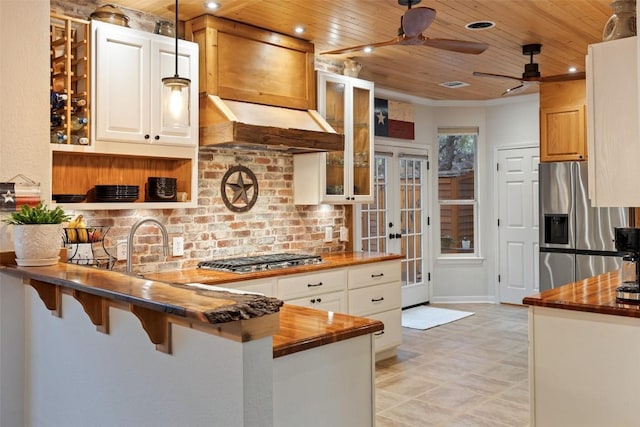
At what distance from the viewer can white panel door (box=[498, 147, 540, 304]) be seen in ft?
23.6

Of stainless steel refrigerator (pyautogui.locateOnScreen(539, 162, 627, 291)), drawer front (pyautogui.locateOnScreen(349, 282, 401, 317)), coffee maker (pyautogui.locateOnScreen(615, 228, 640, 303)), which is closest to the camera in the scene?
coffee maker (pyautogui.locateOnScreen(615, 228, 640, 303))

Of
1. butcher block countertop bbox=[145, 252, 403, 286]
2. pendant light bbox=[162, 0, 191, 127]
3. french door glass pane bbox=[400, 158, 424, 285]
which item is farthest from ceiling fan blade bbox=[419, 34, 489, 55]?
french door glass pane bbox=[400, 158, 424, 285]

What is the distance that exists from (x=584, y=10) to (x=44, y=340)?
3.99 m

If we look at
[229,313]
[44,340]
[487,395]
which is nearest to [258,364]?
[229,313]

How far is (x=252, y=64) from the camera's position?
4242 mm

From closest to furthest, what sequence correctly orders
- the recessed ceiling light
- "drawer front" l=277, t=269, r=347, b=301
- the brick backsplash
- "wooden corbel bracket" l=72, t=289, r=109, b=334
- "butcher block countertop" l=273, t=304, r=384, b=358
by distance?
1. "butcher block countertop" l=273, t=304, r=384, b=358
2. "wooden corbel bracket" l=72, t=289, r=109, b=334
3. the brick backsplash
4. "drawer front" l=277, t=269, r=347, b=301
5. the recessed ceiling light

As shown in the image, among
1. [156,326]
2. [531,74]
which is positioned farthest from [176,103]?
[531,74]

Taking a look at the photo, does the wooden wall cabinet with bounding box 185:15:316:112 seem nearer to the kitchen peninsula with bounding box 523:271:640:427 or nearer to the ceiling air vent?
the ceiling air vent

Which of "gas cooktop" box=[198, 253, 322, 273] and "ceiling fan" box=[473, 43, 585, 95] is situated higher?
"ceiling fan" box=[473, 43, 585, 95]

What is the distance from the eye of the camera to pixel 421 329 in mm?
6090

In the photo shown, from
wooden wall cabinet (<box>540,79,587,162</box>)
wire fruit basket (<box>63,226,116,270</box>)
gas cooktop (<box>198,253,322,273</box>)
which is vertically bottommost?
gas cooktop (<box>198,253,322,273</box>)

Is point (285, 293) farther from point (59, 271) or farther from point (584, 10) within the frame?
point (584, 10)

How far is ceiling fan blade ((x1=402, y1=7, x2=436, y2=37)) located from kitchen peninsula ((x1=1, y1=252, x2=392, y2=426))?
1.79 meters

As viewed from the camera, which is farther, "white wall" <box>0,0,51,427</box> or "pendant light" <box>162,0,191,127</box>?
"pendant light" <box>162,0,191,127</box>
